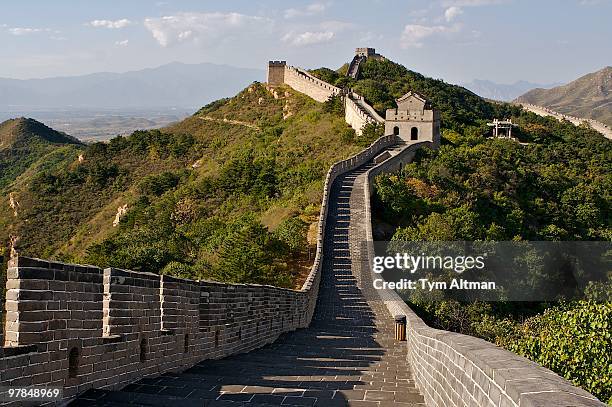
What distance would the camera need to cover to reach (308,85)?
183 feet

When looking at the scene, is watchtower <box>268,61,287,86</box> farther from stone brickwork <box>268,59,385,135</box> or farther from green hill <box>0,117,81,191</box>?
green hill <box>0,117,81,191</box>

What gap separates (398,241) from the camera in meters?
23.6

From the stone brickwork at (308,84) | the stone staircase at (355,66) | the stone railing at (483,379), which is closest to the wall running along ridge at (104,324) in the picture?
the stone railing at (483,379)

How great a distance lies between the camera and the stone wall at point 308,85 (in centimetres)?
5170

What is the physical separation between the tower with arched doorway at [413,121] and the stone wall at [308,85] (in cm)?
1214

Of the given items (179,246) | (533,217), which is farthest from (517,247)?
(179,246)

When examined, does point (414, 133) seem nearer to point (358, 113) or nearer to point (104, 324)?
point (358, 113)

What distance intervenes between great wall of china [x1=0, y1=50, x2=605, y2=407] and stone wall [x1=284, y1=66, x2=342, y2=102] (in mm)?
39760

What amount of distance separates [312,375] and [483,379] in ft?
13.3

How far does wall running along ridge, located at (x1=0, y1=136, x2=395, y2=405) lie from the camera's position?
188 inches

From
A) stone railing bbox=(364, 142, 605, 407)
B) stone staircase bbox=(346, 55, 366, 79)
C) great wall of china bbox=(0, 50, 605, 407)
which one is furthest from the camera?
stone staircase bbox=(346, 55, 366, 79)

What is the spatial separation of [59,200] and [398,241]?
105 feet

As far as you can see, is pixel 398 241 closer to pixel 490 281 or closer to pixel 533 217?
pixel 490 281

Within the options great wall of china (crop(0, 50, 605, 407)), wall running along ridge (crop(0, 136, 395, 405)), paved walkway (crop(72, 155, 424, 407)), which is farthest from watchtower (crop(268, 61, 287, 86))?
wall running along ridge (crop(0, 136, 395, 405))
